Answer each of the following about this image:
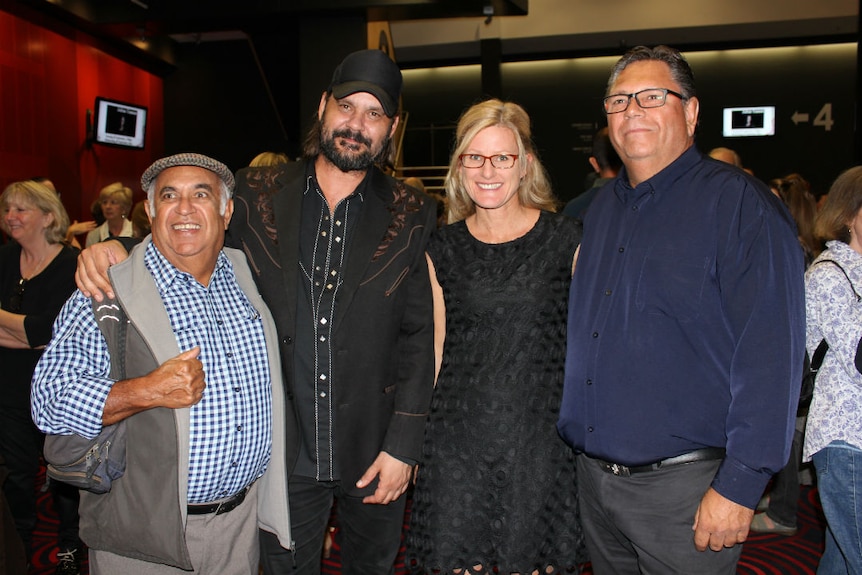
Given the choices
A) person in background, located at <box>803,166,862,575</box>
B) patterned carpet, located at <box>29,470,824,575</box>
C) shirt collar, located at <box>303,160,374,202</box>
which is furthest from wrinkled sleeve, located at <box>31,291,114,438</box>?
person in background, located at <box>803,166,862,575</box>

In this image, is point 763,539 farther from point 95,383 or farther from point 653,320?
point 95,383

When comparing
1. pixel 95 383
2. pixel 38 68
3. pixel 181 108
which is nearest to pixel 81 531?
pixel 95 383

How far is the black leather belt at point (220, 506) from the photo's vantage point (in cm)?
204

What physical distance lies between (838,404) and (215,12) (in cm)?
852

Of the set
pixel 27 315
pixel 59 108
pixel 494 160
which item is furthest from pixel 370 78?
pixel 59 108

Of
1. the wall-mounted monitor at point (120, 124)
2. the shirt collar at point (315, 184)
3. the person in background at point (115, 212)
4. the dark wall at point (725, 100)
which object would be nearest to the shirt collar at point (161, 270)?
the shirt collar at point (315, 184)

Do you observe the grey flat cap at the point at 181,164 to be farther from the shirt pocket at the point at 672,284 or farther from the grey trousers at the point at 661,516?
the grey trousers at the point at 661,516

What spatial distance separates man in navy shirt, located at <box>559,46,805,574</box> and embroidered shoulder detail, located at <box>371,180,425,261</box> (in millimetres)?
634

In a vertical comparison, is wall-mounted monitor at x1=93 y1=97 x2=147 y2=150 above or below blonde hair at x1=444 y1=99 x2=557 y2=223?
above

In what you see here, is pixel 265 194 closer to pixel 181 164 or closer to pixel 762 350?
pixel 181 164

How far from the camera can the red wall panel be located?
8.75m

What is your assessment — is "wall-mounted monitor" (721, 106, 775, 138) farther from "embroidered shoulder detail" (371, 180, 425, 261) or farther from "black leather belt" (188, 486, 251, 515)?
"black leather belt" (188, 486, 251, 515)

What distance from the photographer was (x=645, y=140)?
208 centimetres

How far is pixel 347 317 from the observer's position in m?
2.29
